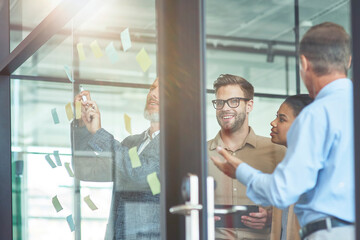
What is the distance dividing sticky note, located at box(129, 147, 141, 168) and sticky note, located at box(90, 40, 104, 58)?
525 millimetres

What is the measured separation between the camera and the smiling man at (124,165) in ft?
8.50

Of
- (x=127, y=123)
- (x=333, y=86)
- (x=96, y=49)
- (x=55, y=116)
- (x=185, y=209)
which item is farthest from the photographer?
(x=55, y=116)

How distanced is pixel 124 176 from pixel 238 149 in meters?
0.56

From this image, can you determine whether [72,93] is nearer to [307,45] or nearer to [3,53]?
[3,53]

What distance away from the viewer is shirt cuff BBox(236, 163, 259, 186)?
6.94 ft

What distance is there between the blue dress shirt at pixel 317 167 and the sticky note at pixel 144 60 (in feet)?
2.19

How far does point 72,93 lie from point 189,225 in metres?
1.49

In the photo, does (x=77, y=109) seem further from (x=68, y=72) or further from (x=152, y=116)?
(x=152, y=116)

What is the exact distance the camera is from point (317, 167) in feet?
6.28

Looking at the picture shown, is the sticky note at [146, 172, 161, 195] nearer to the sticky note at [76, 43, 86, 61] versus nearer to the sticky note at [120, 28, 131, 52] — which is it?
the sticky note at [120, 28, 131, 52]

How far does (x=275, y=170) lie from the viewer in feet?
6.63

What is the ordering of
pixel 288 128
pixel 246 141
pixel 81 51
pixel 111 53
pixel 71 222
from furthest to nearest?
pixel 71 222, pixel 81 51, pixel 111 53, pixel 246 141, pixel 288 128

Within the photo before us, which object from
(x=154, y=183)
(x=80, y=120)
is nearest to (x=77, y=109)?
(x=80, y=120)

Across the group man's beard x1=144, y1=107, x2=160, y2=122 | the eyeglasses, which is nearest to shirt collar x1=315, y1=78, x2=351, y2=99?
the eyeglasses
